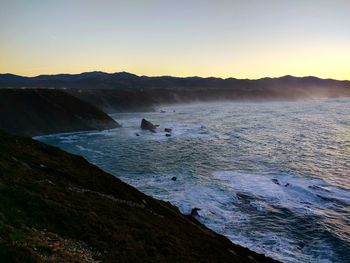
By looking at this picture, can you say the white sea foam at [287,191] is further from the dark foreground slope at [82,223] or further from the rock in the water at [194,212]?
the dark foreground slope at [82,223]

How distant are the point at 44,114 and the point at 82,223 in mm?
75522

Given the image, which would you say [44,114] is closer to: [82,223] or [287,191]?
[287,191]

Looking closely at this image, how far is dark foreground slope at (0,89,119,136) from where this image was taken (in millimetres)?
84562

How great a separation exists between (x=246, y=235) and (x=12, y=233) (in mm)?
20902

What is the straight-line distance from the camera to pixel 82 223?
1964 cm

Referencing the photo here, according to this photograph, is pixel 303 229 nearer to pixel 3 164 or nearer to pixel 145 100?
pixel 3 164

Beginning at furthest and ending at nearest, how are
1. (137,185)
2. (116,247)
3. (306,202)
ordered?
(137,185)
(306,202)
(116,247)

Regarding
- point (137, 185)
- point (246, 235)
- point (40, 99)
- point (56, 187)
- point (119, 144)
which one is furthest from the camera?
point (40, 99)

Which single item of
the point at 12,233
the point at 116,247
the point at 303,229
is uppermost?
the point at 12,233

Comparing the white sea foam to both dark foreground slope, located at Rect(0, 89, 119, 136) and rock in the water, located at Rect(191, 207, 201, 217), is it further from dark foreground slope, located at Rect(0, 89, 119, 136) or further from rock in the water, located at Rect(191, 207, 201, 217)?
dark foreground slope, located at Rect(0, 89, 119, 136)

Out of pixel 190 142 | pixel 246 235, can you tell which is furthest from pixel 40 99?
pixel 246 235

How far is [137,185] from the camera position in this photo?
45.1 meters

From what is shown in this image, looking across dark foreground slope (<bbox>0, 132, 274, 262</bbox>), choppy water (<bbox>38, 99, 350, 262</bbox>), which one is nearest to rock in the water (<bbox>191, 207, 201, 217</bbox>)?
choppy water (<bbox>38, 99, 350, 262</bbox>)

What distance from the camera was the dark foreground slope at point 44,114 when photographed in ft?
277
